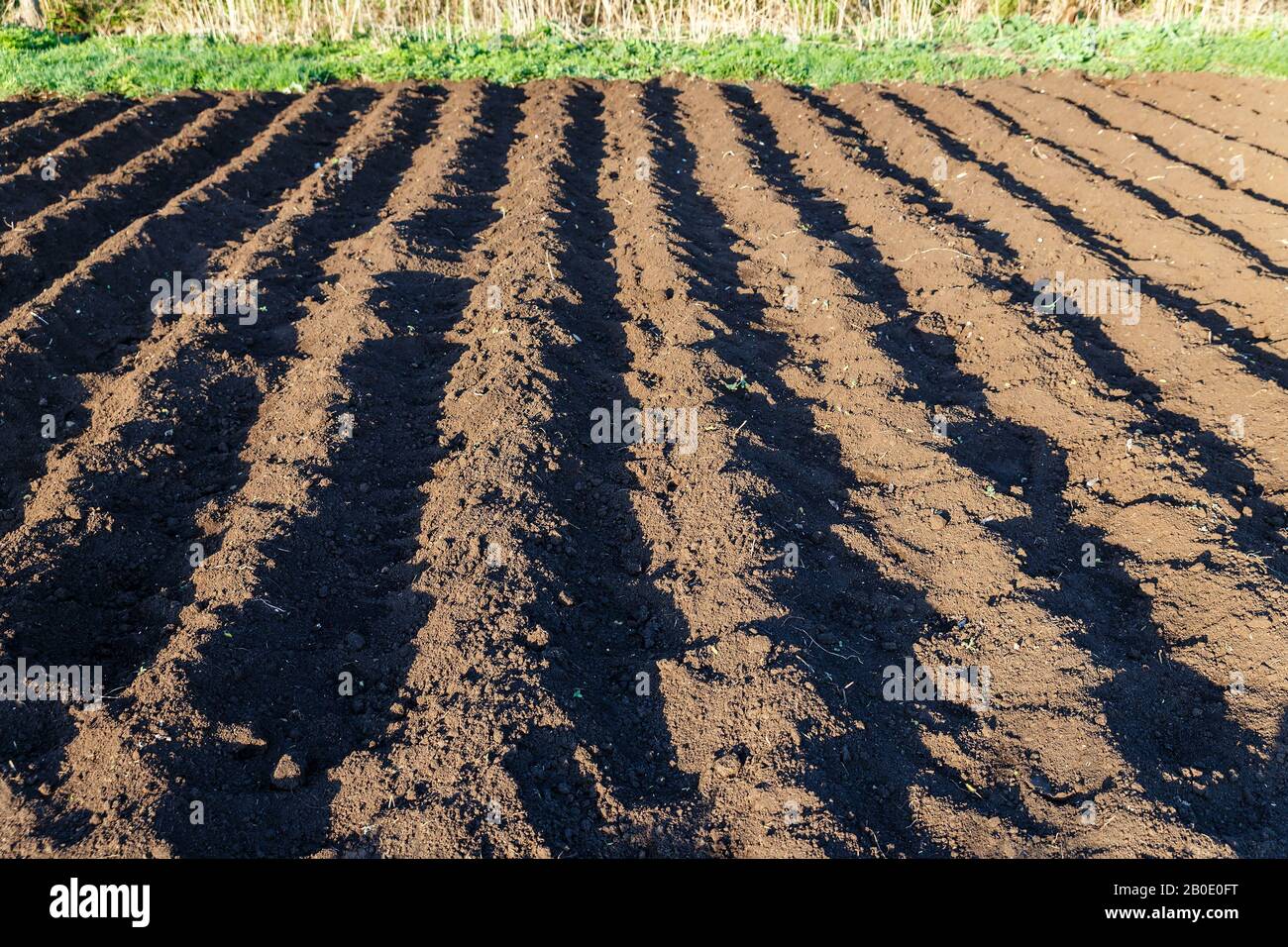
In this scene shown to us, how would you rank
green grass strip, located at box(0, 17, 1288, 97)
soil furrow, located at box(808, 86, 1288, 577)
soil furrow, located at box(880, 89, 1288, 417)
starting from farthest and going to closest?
1. green grass strip, located at box(0, 17, 1288, 97)
2. soil furrow, located at box(880, 89, 1288, 417)
3. soil furrow, located at box(808, 86, 1288, 577)

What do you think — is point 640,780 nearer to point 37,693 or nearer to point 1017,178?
point 37,693

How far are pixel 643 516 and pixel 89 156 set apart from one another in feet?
24.1

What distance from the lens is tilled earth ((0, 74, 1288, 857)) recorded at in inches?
113

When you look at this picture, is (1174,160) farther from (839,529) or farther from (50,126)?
(50,126)

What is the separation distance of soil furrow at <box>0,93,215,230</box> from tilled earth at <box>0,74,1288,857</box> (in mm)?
91

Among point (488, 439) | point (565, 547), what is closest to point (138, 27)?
point (488, 439)

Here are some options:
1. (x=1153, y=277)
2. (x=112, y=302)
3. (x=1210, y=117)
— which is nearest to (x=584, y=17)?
(x=1210, y=117)

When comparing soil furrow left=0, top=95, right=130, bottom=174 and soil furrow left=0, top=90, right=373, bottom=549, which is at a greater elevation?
soil furrow left=0, top=95, right=130, bottom=174

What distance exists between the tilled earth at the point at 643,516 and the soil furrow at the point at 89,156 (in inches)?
3.6

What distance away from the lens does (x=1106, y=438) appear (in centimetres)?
451

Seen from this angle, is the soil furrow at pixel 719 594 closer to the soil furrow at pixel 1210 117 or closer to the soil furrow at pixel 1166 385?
the soil furrow at pixel 1166 385

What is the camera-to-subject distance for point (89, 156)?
7.99 m

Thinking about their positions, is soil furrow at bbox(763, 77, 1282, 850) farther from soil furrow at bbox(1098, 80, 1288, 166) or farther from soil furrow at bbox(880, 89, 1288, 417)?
soil furrow at bbox(1098, 80, 1288, 166)

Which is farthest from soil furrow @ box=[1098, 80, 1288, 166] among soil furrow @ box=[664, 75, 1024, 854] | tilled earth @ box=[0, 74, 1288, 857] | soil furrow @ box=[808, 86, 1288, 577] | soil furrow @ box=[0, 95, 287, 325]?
soil furrow @ box=[0, 95, 287, 325]
